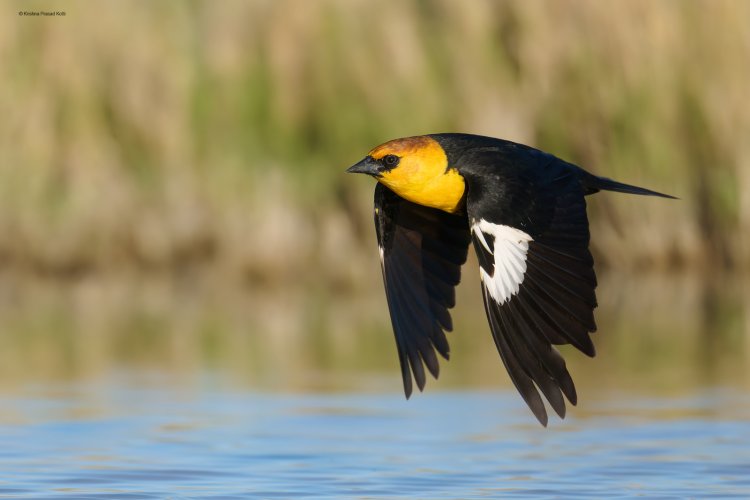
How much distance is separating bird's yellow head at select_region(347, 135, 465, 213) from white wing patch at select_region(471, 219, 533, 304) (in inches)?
20.1

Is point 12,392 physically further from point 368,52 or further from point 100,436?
point 368,52

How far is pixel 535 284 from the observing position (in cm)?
604

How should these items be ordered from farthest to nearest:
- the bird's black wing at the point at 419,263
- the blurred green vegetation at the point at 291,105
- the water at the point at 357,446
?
1. the blurred green vegetation at the point at 291,105
2. the bird's black wing at the point at 419,263
3. the water at the point at 357,446

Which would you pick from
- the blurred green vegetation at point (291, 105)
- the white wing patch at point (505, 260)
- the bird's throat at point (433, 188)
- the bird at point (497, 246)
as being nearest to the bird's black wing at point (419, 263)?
the bird at point (497, 246)

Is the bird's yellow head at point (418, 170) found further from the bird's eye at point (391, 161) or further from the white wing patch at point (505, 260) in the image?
the white wing patch at point (505, 260)

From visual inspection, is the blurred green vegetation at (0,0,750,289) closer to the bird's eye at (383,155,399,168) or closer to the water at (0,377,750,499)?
the water at (0,377,750,499)

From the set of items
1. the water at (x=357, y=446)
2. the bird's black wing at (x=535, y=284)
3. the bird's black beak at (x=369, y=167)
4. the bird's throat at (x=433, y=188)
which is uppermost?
the bird's black beak at (x=369, y=167)

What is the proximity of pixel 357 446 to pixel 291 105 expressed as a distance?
667 centimetres

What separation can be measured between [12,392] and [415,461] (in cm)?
275

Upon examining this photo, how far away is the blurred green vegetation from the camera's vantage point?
13.4 meters

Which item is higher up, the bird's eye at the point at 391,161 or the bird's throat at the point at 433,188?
the bird's eye at the point at 391,161

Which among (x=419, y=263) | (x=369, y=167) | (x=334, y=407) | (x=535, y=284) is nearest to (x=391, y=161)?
(x=369, y=167)

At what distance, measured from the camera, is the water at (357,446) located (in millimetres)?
6531

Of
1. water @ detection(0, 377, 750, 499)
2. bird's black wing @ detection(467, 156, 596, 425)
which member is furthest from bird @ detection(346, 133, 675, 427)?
water @ detection(0, 377, 750, 499)
